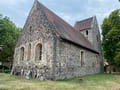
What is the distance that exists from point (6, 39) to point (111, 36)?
20.7 metres

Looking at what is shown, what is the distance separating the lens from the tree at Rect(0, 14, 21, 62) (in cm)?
1988

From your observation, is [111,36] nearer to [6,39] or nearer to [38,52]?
[38,52]

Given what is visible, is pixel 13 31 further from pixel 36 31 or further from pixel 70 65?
pixel 70 65

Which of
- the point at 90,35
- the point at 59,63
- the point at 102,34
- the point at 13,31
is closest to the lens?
the point at 59,63

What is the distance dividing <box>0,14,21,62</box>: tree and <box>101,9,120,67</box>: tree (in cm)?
1707

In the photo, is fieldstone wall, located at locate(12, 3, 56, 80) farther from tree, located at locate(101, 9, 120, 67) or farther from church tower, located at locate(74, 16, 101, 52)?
tree, located at locate(101, 9, 120, 67)

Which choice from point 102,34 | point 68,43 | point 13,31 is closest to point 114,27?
point 102,34

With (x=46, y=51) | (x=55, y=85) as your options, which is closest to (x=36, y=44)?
(x=46, y=51)

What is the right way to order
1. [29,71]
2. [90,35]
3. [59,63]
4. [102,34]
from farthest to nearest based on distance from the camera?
[102,34] → [90,35] → [29,71] → [59,63]

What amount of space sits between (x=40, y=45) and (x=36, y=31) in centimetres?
154

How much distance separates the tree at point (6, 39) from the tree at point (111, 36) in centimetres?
1707

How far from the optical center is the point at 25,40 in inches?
521

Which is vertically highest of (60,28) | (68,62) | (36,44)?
(60,28)

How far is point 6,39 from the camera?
24.2 meters
